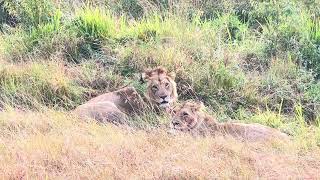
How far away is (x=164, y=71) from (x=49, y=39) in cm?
232

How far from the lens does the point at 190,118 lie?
7562 mm

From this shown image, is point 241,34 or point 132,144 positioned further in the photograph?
point 241,34

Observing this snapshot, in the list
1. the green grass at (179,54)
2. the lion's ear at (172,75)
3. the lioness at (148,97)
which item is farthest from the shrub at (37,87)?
the lion's ear at (172,75)

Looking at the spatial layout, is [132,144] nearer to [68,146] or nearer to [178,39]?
[68,146]

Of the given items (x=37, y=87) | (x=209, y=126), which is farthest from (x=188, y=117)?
(x=37, y=87)

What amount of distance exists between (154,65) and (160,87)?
97cm

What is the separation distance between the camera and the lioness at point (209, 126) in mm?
6965

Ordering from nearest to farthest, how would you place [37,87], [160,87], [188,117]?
[188,117]
[160,87]
[37,87]

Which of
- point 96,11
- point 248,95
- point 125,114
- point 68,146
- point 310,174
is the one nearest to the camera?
point 310,174

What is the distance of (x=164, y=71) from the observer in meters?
8.64

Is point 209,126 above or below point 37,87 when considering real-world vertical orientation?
above

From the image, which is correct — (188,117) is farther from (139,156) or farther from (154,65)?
(154,65)

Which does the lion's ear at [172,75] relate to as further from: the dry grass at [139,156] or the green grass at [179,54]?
the dry grass at [139,156]

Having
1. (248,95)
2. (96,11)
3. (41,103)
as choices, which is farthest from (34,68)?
(248,95)
